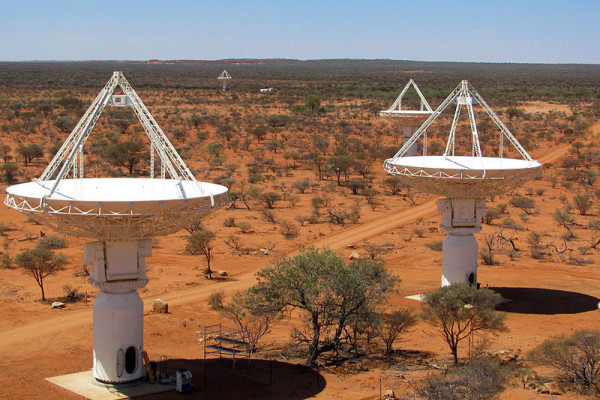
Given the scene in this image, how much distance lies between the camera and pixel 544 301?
28.8 meters

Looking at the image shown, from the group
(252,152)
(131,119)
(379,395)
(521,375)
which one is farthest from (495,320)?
(131,119)

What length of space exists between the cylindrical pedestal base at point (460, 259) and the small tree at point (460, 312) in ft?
14.7

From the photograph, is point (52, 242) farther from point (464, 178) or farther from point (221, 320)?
point (464, 178)

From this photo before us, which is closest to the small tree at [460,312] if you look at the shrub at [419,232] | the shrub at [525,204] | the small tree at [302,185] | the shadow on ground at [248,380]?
the shadow on ground at [248,380]

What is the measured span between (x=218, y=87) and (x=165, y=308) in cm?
12325

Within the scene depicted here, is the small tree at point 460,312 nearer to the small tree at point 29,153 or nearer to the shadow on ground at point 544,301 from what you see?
the shadow on ground at point 544,301

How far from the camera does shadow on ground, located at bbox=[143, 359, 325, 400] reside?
19.6 meters

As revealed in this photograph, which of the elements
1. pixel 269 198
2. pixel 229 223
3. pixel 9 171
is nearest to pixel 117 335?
A: pixel 229 223

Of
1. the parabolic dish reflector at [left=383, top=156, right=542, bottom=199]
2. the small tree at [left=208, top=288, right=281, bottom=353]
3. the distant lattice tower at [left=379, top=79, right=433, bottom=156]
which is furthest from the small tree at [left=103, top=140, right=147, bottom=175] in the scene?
the small tree at [left=208, top=288, right=281, bottom=353]

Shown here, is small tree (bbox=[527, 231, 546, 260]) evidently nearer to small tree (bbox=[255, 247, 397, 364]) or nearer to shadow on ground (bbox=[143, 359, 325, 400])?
small tree (bbox=[255, 247, 397, 364])

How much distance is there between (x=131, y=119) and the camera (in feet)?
279

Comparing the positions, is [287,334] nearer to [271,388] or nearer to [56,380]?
[271,388]

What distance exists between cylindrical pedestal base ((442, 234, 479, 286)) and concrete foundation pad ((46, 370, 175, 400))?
39.9 ft

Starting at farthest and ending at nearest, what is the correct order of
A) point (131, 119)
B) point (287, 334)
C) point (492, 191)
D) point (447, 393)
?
point (131, 119)
point (492, 191)
point (287, 334)
point (447, 393)
